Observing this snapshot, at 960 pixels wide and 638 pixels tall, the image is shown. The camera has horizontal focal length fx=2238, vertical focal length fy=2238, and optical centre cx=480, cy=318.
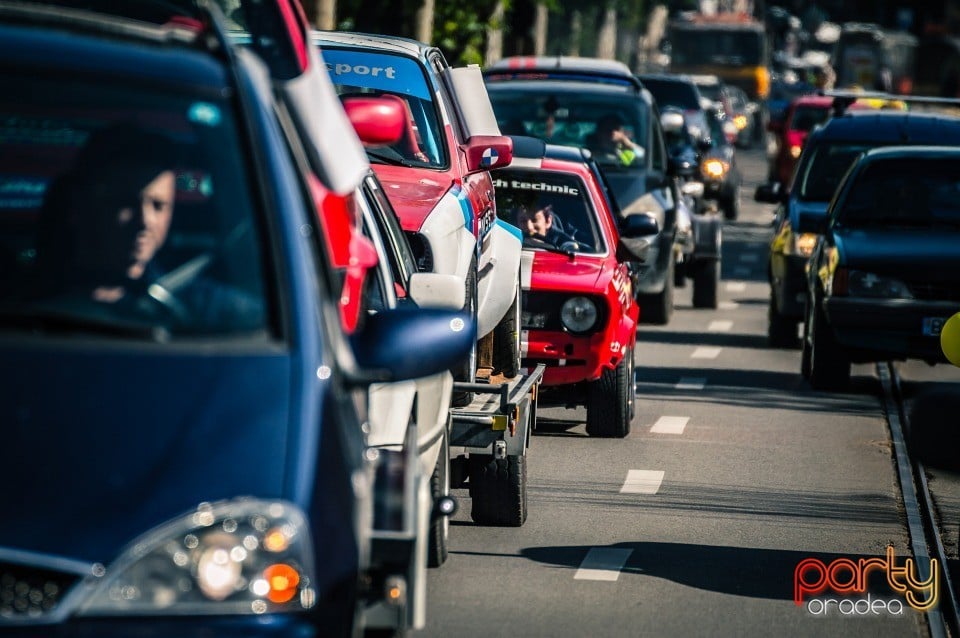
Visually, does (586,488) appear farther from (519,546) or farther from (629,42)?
(629,42)

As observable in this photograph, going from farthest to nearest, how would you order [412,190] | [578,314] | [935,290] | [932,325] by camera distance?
[935,290] < [932,325] < [578,314] < [412,190]

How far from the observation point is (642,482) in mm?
10992

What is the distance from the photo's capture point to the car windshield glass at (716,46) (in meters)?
70.8

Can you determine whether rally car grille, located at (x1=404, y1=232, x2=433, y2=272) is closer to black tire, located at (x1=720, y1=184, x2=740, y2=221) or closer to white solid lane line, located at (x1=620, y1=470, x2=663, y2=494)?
white solid lane line, located at (x1=620, y1=470, x2=663, y2=494)

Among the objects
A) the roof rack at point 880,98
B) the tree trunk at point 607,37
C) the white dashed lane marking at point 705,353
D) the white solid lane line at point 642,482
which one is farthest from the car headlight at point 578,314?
the tree trunk at point 607,37

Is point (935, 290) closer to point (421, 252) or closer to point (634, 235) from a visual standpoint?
point (634, 235)

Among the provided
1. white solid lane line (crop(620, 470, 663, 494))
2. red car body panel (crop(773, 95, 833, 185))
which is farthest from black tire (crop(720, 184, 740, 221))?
white solid lane line (crop(620, 470, 663, 494))

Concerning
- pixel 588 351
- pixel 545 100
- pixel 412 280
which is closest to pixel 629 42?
pixel 545 100

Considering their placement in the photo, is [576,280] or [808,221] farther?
[808,221]

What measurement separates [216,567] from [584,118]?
15035mm

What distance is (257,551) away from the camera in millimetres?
4152

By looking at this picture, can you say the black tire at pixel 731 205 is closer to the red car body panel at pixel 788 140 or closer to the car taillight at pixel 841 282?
the red car body panel at pixel 788 140

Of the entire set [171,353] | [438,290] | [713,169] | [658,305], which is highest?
[171,353]

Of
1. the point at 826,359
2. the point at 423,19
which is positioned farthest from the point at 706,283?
the point at 826,359
